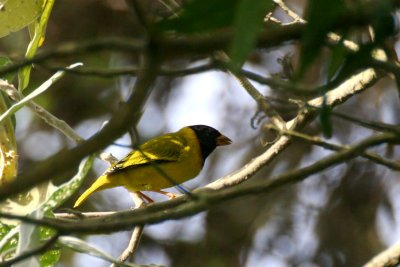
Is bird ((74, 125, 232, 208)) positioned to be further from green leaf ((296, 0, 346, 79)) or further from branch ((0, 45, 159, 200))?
branch ((0, 45, 159, 200))

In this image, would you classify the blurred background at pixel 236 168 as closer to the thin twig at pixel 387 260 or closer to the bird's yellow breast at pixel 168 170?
the bird's yellow breast at pixel 168 170

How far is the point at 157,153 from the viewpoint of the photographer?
513 centimetres

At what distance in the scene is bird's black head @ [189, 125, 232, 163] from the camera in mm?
5773

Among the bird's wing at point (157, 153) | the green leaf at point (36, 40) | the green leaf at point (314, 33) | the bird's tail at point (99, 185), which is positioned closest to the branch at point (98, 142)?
the green leaf at point (314, 33)

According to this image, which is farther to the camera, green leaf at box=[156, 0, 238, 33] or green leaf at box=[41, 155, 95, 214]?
green leaf at box=[41, 155, 95, 214]

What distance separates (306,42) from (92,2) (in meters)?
6.12

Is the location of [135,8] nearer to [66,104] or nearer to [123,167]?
[123,167]

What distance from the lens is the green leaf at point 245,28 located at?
1338mm

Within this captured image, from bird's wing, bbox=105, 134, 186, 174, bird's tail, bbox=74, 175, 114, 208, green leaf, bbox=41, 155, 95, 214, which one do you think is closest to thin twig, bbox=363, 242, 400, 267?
green leaf, bbox=41, 155, 95, 214

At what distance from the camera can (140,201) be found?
14.0 ft

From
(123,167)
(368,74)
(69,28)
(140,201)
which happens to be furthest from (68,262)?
(368,74)

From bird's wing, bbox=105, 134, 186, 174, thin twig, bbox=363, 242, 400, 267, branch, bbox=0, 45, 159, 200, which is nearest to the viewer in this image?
branch, bbox=0, 45, 159, 200

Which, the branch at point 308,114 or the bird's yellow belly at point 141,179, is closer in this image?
the branch at point 308,114

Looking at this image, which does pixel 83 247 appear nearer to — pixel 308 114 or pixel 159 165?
pixel 308 114
